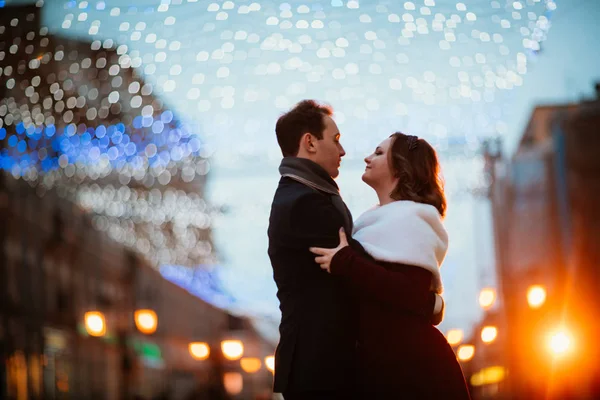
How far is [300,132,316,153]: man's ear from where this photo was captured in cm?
438

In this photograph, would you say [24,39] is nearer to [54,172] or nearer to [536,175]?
[54,172]

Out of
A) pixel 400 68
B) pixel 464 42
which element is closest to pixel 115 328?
pixel 400 68

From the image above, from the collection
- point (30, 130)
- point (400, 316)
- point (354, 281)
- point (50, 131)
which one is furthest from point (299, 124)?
point (50, 131)

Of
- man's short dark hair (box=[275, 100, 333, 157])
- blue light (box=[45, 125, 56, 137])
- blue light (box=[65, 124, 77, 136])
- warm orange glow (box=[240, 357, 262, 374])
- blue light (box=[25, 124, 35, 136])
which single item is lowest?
man's short dark hair (box=[275, 100, 333, 157])

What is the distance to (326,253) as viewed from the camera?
402 cm

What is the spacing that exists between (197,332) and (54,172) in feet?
117

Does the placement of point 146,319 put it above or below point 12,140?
below

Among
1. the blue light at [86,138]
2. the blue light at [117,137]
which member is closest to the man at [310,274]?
the blue light at [86,138]

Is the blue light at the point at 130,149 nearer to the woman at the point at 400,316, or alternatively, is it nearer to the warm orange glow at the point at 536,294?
the warm orange glow at the point at 536,294

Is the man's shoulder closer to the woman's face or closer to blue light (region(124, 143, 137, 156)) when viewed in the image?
the woman's face

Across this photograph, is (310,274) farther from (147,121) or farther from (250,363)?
(147,121)

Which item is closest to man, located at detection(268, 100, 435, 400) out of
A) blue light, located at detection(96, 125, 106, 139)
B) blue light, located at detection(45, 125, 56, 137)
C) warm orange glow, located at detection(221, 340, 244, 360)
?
warm orange glow, located at detection(221, 340, 244, 360)

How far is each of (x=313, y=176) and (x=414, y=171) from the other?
18.9 inches

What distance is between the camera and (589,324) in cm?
3128
